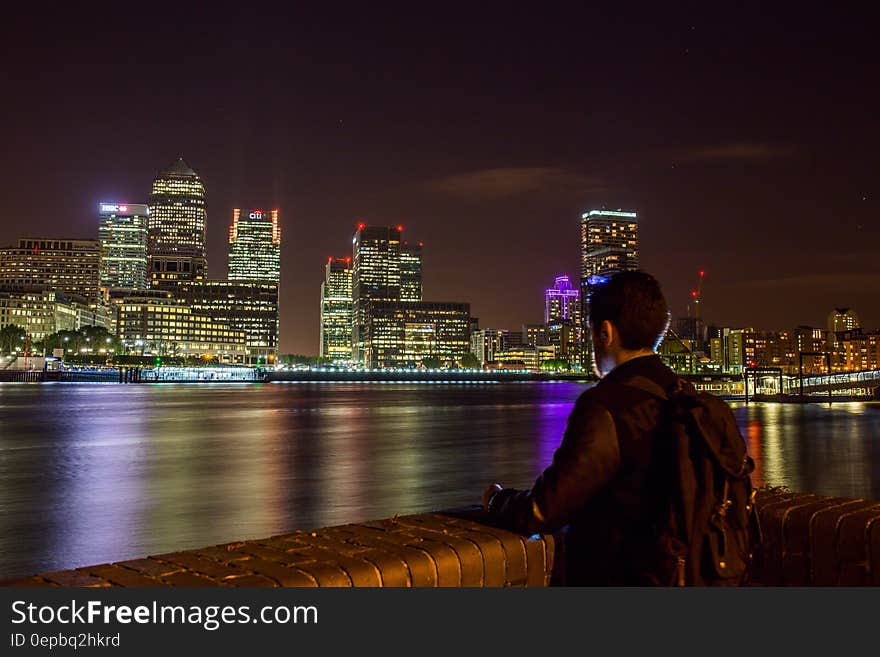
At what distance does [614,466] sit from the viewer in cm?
335

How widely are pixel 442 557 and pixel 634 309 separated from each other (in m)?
1.68

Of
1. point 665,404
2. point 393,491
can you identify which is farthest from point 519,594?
point 393,491

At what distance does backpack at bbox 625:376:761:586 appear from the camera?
318 cm

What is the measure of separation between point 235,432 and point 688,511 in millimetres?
36234

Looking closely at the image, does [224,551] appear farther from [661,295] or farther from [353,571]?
[661,295]

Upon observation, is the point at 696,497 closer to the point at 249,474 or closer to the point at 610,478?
the point at 610,478

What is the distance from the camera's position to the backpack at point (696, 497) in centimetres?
318

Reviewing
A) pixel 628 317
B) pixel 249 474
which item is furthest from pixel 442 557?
pixel 249 474

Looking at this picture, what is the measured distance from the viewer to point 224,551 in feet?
13.3

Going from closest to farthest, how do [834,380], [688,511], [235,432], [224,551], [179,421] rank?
1. [688,511]
2. [224,551]
3. [235,432]
4. [179,421]
5. [834,380]

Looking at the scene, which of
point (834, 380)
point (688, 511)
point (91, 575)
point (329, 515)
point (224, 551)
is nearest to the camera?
point (688, 511)

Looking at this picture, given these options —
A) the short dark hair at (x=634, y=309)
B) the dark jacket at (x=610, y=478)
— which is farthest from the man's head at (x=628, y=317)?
the dark jacket at (x=610, y=478)

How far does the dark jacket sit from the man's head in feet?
0.55

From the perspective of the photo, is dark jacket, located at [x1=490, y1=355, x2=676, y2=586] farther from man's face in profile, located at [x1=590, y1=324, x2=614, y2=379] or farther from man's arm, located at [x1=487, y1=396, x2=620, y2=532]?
man's face in profile, located at [x1=590, y1=324, x2=614, y2=379]
